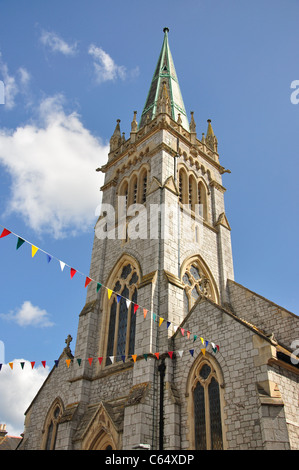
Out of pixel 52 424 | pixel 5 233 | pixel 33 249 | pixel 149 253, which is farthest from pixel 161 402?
pixel 5 233

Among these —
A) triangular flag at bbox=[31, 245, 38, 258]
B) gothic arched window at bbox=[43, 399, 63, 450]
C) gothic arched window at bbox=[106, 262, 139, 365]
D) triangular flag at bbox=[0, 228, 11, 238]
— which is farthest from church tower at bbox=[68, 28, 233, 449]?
triangular flag at bbox=[0, 228, 11, 238]

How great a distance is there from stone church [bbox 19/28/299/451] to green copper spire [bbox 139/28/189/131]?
1073 millimetres

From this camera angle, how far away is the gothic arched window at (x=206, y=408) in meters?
11.7

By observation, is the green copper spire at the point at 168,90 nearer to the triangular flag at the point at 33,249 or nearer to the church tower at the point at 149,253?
the church tower at the point at 149,253

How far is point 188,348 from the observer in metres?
13.6

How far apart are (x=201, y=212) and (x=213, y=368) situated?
1043 cm

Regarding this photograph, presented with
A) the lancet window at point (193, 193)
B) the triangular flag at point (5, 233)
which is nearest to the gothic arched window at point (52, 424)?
the triangular flag at point (5, 233)

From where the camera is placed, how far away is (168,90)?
2692 cm

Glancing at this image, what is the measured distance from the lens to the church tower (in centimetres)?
1449

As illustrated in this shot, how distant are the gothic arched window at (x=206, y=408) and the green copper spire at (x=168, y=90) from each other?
16454 mm

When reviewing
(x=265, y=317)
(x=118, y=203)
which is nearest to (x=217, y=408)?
(x=265, y=317)

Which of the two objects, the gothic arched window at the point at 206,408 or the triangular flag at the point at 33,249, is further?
the gothic arched window at the point at 206,408

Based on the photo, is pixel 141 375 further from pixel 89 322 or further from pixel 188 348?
pixel 89 322

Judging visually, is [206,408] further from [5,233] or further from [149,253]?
[5,233]
